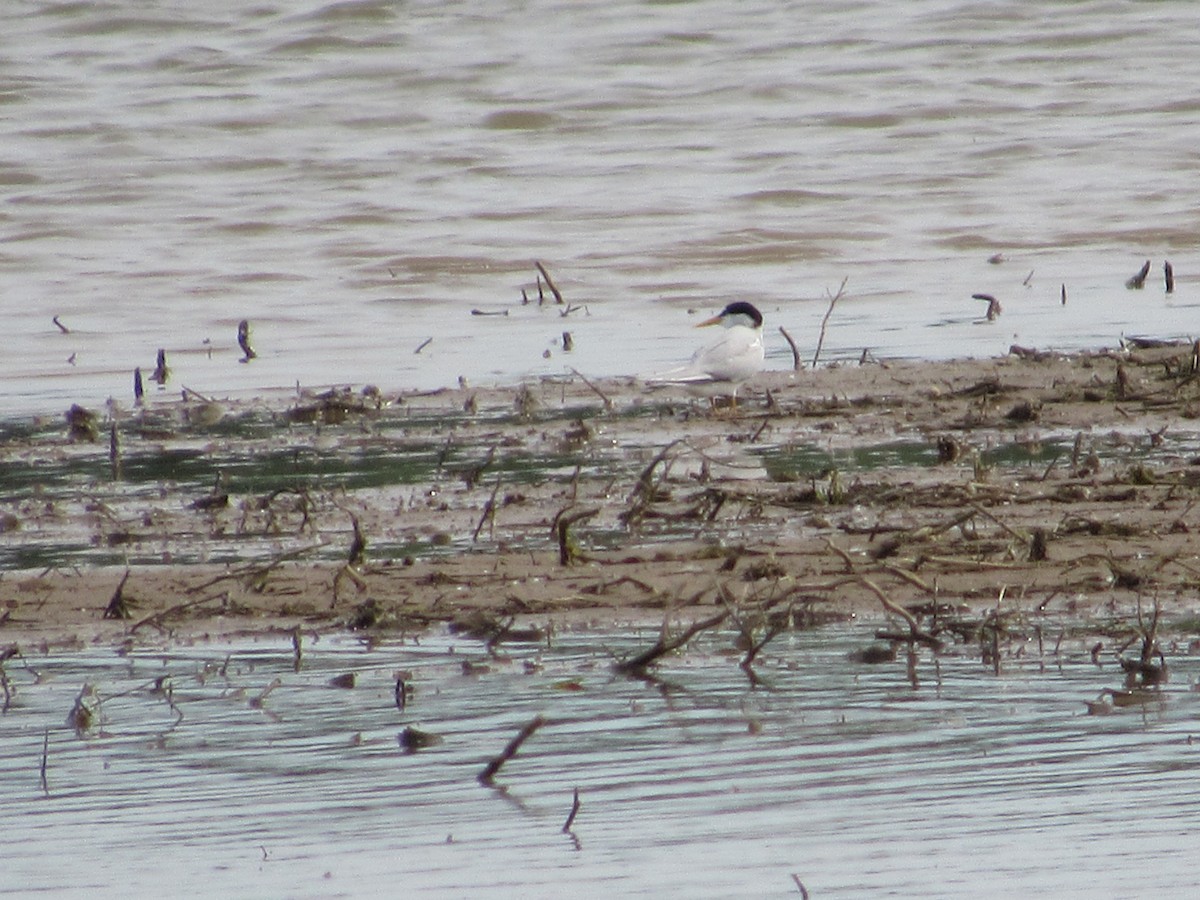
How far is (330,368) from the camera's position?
14438 millimetres

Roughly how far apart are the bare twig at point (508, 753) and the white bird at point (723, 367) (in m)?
6.76

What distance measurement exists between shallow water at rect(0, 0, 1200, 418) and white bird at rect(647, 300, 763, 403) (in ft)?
4.23

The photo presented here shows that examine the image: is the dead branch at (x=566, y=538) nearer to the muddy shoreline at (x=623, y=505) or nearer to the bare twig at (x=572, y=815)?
the muddy shoreline at (x=623, y=505)

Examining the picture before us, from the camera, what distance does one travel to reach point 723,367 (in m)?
12.0

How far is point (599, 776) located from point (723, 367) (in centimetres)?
694

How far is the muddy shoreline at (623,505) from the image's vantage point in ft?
22.9

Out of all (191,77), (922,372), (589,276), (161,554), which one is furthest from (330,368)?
(191,77)

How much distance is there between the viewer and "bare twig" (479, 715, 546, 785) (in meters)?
5.02

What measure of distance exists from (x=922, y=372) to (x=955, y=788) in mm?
7793

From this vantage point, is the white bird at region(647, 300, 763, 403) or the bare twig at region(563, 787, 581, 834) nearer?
the bare twig at region(563, 787, 581, 834)

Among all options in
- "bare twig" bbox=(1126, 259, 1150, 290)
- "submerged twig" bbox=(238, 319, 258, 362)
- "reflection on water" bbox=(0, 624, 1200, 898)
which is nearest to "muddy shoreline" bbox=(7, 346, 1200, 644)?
"reflection on water" bbox=(0, 624, 1200, 898)

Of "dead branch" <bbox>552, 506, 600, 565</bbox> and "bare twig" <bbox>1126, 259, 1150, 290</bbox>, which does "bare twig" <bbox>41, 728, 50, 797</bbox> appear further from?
"bare twig" <bbox>1126, 259, 1150, 290</bbox>

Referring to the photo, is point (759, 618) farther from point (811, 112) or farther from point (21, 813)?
point (811, 112)

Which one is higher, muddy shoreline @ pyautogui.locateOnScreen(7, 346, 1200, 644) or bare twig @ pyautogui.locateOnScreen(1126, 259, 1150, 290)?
muddy shoreline @ pyautogui.locateOnScreen(7, 346, 1200, 644)
